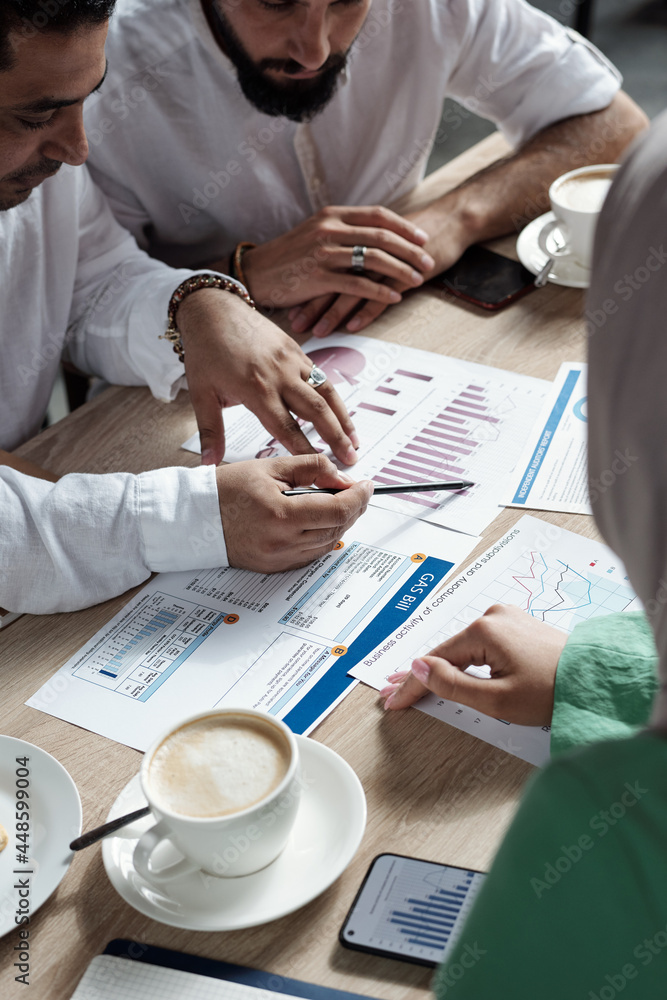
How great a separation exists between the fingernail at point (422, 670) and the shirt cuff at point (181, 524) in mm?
274

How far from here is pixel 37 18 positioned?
0.83 meters

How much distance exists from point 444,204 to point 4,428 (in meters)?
0.78

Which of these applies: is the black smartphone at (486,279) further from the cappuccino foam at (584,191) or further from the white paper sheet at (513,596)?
the white paper sheet at (513,596)

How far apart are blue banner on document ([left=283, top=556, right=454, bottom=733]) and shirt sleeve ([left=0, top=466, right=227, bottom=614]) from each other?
0.19 m

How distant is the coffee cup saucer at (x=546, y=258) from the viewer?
1.29 metres

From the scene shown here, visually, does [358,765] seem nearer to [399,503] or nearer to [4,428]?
[399,503]

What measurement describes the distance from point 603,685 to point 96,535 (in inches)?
20.5

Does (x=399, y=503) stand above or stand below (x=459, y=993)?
below

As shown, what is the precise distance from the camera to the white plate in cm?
63

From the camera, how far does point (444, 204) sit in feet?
4.70

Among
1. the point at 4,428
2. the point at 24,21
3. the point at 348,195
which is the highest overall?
the point at 24,21

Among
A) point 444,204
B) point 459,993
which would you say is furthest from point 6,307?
point 459,993

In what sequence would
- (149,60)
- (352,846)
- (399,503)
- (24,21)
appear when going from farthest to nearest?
(149,60) < (399,503) < (24,21) < (352,846)

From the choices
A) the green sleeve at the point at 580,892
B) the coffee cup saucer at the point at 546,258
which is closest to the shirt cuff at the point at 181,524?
the green sleeve at the point at 580,892
